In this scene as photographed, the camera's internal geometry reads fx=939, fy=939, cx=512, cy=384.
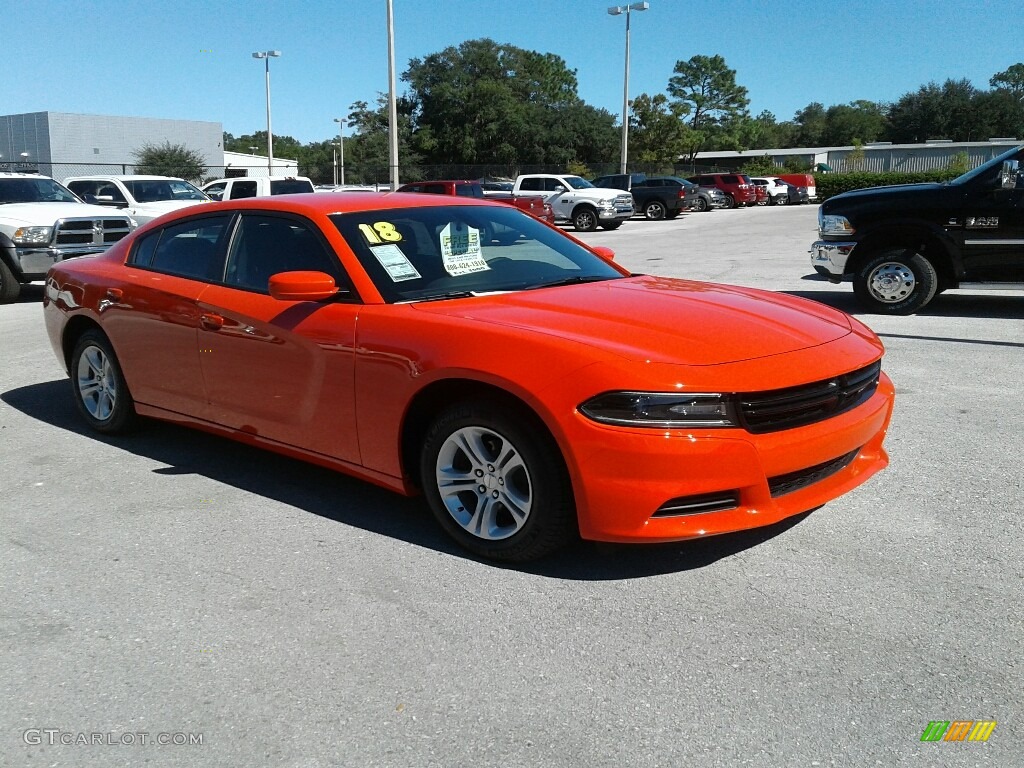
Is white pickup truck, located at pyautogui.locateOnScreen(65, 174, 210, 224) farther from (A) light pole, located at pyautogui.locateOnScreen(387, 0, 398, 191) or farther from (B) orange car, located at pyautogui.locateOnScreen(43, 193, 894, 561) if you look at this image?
(B) orange car, located at pyautogui.locateOnScreen(43, 193, 894, 561)

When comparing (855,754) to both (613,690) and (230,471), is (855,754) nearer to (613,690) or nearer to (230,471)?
(613,690)

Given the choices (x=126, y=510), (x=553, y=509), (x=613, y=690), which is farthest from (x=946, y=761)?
(x=126, y=510)

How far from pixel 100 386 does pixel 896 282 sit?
786cm

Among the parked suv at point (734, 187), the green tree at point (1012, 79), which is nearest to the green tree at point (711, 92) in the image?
the green tree at point (1012, 79)

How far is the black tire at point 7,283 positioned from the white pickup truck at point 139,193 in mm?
3715

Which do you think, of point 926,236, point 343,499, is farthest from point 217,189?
point 343,499

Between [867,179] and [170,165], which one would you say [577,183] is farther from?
[867,179]

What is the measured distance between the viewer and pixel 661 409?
3379 millimetres

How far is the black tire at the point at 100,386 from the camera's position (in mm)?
5566

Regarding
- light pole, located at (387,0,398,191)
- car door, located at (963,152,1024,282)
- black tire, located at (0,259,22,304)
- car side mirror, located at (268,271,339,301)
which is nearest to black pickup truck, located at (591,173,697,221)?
light pole, located at (387,0,398,191)

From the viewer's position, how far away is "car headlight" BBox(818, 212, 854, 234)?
33.1ft

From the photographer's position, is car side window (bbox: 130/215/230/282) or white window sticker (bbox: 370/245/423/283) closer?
white window sticker (bbox: 370/245/423/283)

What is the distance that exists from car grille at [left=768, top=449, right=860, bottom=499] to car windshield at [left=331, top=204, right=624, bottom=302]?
153 centimetres

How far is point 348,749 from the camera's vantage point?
2646mm
